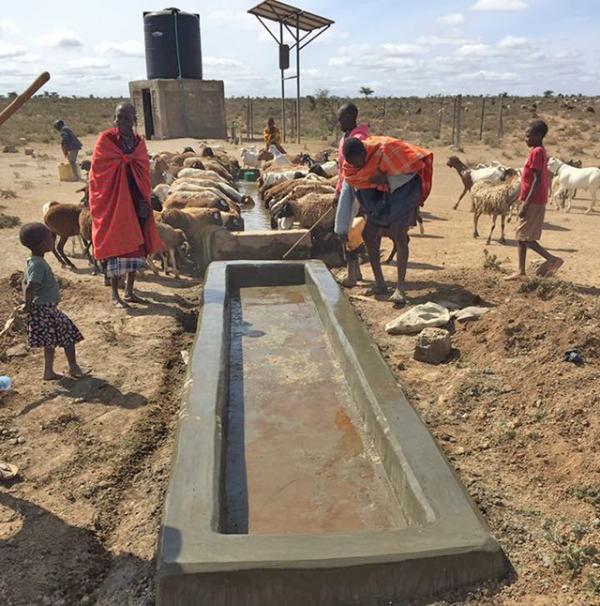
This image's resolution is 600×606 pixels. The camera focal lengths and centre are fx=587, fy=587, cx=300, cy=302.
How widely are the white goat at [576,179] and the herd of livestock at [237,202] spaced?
0.02 metres

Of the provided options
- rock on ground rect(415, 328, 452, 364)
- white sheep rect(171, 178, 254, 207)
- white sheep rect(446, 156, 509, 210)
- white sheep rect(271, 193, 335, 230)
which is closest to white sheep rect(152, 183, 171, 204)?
white sheep rect(171, 178, 254, 207)

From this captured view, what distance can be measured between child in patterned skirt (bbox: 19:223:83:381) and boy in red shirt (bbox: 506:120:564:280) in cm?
457

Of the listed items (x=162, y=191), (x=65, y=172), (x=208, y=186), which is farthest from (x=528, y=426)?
(x=65, y=172)

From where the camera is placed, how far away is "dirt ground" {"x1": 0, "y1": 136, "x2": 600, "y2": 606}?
8.20 feet

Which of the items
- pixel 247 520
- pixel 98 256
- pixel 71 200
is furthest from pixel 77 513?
pixel 71 200

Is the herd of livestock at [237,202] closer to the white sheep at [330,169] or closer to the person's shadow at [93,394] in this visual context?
the white sheep at [330,169]

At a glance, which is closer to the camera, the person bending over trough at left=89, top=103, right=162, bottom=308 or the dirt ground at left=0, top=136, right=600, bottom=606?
the dirt ground at left=0, top=136, right=600, bottom=606

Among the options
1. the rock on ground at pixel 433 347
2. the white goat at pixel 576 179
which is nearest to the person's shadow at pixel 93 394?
the rock on ground at pixel 433 347

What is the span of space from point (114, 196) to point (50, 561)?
3.88 metres

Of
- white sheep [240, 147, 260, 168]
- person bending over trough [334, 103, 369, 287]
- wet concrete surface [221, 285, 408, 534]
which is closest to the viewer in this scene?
wet concrete surface [221, 285, 408, 534]

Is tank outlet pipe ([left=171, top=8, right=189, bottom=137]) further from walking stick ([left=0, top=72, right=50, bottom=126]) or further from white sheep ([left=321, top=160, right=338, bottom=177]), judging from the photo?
walking stick ([left=0, top=72, right=50, bottom=126])

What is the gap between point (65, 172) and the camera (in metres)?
15.9

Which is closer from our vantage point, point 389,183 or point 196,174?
point 389,183

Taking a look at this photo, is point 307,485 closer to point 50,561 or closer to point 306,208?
point 50,561
